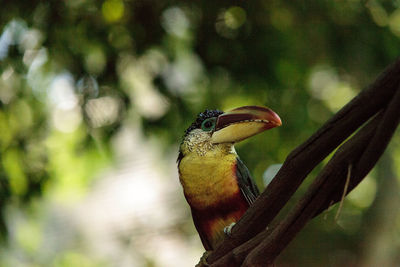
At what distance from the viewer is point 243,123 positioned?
1847 mm

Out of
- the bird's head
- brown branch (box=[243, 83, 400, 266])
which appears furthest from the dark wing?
brown branch (box=[243, 83, 400, 266])

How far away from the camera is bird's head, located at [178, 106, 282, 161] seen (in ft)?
5.59

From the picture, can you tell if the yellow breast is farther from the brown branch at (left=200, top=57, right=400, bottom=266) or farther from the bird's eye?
the brown branch at (left=200, top=57, right=400, bottom=266)

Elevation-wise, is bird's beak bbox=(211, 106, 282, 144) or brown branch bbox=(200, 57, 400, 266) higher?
bird's beak bbox=(211, 106, 282, 144)

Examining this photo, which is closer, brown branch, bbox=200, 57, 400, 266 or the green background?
brown branch, bbox=200, 57, 400, 266

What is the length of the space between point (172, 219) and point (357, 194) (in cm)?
203

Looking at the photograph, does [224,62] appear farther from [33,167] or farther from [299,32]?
[33,167]

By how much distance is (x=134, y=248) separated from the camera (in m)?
6.16

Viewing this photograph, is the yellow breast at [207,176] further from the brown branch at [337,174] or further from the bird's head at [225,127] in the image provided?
the brown branch at [337,174]

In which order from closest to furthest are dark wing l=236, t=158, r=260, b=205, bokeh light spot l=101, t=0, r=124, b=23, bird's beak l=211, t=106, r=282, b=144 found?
bird's beak l=211, t=106, r=282, b=144 → dark wing l=236, t=158, r=260, b=205 → bokeh light spot l=101, t=0, r=124, b=23

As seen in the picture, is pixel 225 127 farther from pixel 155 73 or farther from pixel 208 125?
pixel 155 73

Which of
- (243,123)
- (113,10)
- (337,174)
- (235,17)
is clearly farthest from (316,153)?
(113,10)

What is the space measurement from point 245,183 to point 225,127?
361 millimetres

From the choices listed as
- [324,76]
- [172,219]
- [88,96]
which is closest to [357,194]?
[324,76]
